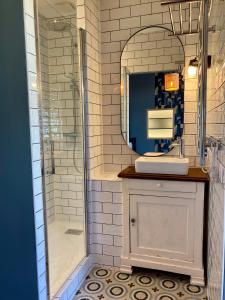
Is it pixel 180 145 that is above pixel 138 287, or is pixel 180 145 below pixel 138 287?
above

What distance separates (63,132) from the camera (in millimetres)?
2410

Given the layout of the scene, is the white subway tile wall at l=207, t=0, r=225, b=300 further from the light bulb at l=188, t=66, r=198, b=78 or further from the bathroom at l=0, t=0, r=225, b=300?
the light bulb at l=188, t=66, r=198, b=78

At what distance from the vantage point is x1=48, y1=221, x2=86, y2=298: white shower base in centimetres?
182

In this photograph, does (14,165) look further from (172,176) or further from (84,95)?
(172,176)

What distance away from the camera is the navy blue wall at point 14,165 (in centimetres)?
121

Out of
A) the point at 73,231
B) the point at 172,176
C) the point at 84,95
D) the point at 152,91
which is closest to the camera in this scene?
the point at 172,176

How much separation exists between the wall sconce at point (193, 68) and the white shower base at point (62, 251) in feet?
5.51

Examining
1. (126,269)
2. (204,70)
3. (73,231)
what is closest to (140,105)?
(204,70)

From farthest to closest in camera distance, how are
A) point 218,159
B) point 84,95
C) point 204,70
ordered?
point 84,95 → point 218,159 → point 204,70

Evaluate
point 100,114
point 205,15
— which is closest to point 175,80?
point 100,114

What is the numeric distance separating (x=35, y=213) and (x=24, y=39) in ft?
3.11

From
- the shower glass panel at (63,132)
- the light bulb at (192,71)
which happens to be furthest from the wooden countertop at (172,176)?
the light bulb at (192,71)

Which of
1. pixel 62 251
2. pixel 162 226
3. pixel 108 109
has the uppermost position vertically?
pixel 108 109

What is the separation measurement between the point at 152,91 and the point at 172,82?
193 mm
